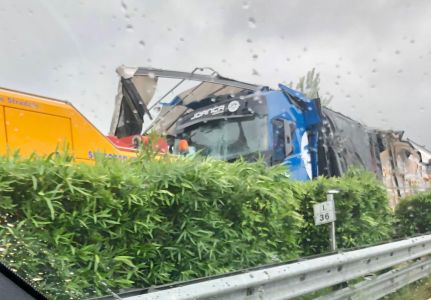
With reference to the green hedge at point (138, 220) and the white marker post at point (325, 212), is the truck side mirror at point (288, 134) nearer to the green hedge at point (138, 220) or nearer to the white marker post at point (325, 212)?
the white marker post at point (325, 212)

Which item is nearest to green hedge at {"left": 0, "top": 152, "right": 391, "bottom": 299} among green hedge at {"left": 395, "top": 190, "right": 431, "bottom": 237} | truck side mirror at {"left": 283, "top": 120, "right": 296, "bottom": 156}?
truck side mirror at {"left": 283, "top": 120, "right": 296, "bottom": 156}

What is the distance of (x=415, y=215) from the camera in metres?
13.1

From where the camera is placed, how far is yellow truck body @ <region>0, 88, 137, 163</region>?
6520 mm

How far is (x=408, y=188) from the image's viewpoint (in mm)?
15234

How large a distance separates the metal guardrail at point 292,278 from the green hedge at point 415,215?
17.3ft

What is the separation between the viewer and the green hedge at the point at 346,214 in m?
8.41

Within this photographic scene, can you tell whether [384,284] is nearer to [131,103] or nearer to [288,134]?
[288,134]

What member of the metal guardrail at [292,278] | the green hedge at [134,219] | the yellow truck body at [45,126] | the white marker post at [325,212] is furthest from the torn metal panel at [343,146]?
the green hedge at [134,219]

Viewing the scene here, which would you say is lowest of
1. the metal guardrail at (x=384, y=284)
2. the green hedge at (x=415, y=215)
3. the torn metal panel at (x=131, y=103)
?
the metal guardrail at (x=384, y=284)

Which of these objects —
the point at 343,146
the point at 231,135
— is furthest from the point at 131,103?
the point at 343,146

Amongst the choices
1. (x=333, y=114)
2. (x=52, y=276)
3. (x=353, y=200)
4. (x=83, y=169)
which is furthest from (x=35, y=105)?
(x=333, y=114)

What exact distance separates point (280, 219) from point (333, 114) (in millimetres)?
6207

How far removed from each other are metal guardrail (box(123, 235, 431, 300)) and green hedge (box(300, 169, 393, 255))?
3.28 feet

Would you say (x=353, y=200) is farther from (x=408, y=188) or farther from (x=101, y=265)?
(x=408, y=188)
